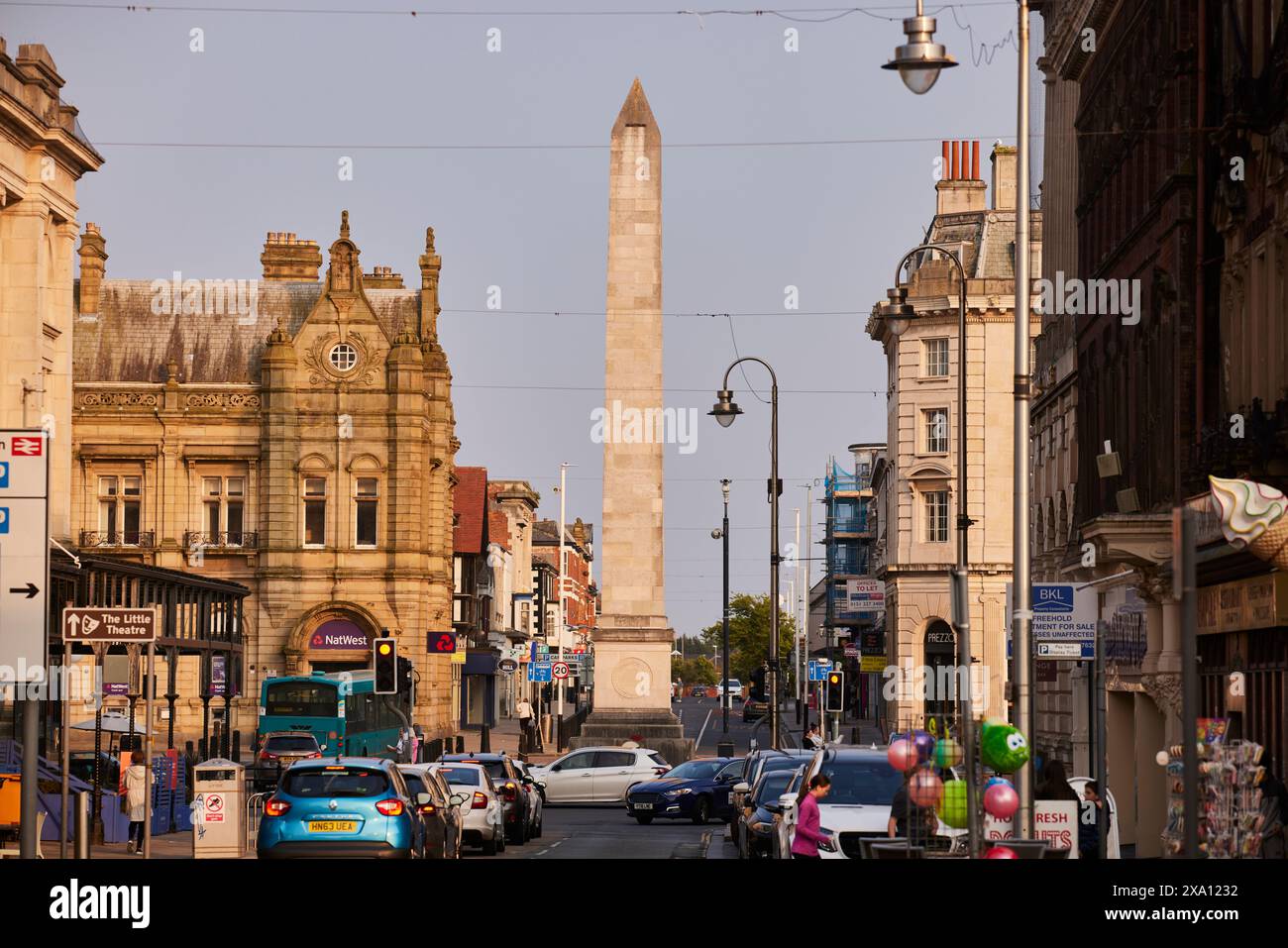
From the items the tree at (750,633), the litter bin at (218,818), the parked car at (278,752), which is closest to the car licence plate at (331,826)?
the litter bin at (218,818)

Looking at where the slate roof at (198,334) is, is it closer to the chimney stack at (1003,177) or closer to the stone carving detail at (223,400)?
the stone carving detail at (223,400)

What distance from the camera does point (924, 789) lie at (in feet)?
46.9

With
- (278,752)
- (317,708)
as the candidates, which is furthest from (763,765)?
(317,708)

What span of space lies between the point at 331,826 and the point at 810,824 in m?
5.74

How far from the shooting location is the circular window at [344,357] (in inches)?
3105

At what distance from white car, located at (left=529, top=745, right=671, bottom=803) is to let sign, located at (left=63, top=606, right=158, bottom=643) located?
78.6 feet

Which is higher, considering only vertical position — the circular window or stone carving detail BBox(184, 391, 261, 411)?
the circular window

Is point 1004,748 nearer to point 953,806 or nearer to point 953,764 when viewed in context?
point 953,764

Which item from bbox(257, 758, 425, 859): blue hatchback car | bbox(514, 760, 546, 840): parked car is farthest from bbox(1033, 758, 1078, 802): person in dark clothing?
bbox(514, 760, 546, 840): parked car

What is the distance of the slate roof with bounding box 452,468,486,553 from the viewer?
9881 centimetres

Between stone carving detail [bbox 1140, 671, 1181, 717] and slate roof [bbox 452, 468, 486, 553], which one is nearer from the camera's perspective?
stone carving detail [bbox 1140, 671, 1181, 717]

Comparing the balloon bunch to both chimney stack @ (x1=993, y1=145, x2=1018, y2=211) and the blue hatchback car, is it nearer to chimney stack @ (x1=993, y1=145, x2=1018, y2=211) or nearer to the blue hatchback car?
the blue hatchback car
